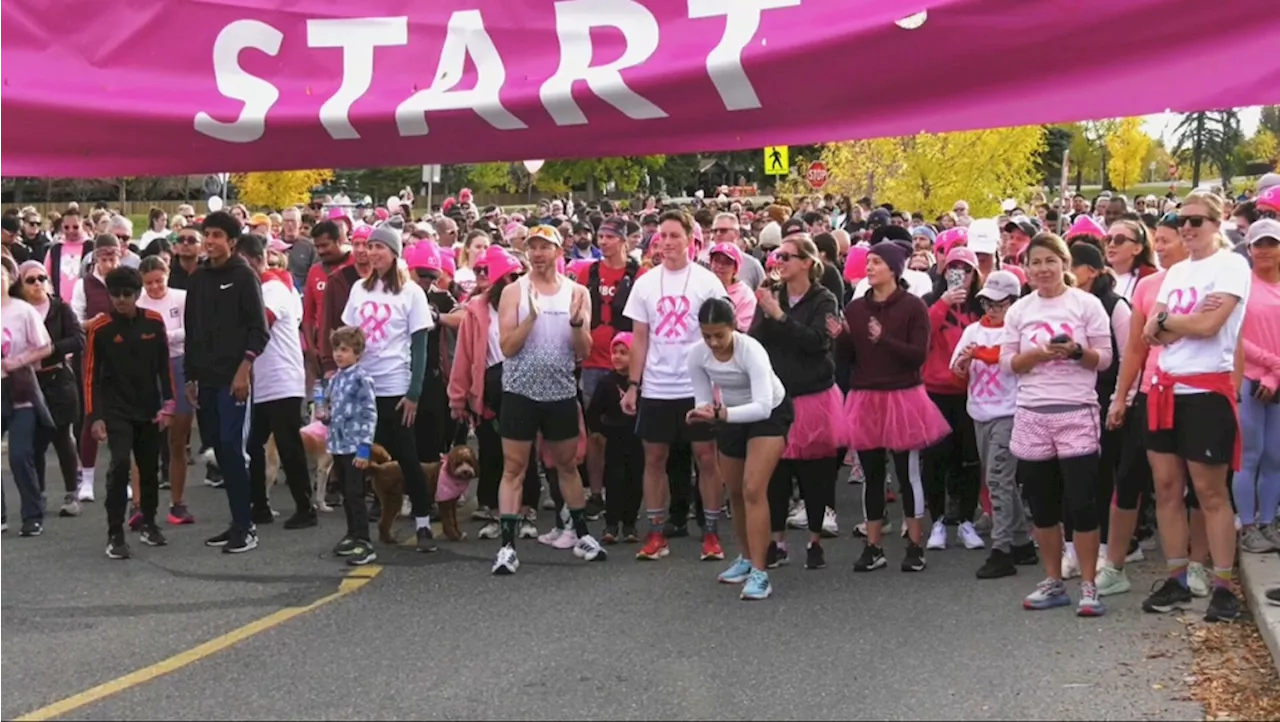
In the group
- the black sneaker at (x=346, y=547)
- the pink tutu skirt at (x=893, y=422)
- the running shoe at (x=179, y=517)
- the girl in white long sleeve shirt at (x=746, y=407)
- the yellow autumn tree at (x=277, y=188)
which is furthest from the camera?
the yellow autumn tree at (x=277, y=188)

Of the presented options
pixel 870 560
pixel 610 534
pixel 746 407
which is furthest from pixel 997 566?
pixel 610 534

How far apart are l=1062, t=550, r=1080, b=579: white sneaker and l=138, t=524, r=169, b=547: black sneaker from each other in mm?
5393

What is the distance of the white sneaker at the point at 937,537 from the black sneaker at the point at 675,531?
156cm

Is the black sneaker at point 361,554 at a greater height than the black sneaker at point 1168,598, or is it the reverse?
the black sneaker at point 361,554

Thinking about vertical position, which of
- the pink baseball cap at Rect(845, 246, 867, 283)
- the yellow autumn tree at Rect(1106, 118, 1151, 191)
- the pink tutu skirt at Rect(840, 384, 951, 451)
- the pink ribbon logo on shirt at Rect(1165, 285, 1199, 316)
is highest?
the yellow autumn tree at Rect(1106, 118, 1151, 191)

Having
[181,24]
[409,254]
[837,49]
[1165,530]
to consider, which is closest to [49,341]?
[409,254]

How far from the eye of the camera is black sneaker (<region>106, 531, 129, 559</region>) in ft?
32.5

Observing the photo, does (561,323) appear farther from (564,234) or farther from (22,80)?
(564,234)

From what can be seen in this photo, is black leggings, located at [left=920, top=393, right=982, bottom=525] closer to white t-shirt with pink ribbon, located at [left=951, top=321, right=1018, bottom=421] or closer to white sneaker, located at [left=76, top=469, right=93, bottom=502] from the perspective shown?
white t-shirt with pink ribbon, located at [left=951, top=321, right=1018, bottom=421]

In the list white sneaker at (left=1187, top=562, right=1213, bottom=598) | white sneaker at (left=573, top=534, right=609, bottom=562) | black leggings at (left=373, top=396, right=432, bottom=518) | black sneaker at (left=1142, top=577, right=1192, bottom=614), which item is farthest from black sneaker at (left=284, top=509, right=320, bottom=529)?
white sneaker at (left=1187, top=562, right=1213, bottom=598)

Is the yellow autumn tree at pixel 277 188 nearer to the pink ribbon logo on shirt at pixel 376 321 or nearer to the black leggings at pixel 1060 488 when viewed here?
the pink ribbon logo on shirt at pixel 376 321

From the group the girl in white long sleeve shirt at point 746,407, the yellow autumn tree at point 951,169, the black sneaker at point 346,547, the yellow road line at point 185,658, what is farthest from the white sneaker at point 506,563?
the yellow autumn tree at point 951,169

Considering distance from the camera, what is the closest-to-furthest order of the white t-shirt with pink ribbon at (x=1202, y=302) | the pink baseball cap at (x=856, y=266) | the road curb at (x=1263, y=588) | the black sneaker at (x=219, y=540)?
the road curb at (x=1263, y=588), the white t-shirt with pink ribbon at (x=1202, y=302), the black sneaker at (x=219, y=540), the pink baseball cap at (x=856, y=266)

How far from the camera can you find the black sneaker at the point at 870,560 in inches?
364
